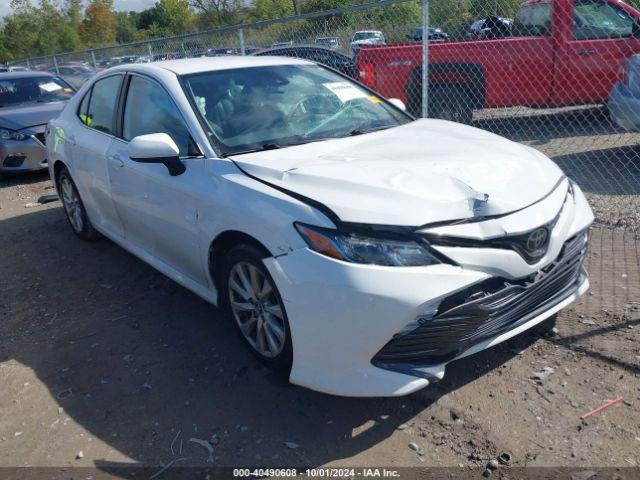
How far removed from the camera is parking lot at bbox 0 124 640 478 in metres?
2.68

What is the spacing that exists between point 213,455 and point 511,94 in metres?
7.02

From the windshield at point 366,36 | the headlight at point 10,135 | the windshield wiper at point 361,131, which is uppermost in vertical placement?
the windshield at point 366,36

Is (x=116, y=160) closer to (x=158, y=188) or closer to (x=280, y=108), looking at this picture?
(x=158, y=188)

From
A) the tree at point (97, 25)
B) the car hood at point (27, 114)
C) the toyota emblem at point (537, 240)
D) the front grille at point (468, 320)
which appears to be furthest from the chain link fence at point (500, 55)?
the tree at point (97, 25)

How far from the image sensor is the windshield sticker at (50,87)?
9688 mm

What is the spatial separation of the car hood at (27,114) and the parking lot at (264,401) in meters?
4.95

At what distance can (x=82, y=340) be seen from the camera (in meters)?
3.86

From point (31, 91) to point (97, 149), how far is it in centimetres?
608

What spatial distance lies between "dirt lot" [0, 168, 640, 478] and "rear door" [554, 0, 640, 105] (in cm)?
464

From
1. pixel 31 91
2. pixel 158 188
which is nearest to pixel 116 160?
pixel 158 188

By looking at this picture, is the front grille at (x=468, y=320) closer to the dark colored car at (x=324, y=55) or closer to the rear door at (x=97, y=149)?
the rear door at (x=97, y=149)

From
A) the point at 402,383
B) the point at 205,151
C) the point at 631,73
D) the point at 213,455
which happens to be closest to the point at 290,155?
the point at 205,151

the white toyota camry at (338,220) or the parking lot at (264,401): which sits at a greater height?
the white toyota camry at (338,220)

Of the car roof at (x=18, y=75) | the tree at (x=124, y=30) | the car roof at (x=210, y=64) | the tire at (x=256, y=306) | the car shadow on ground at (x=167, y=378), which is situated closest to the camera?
the car shadow on ground at (x=167, y=378)
